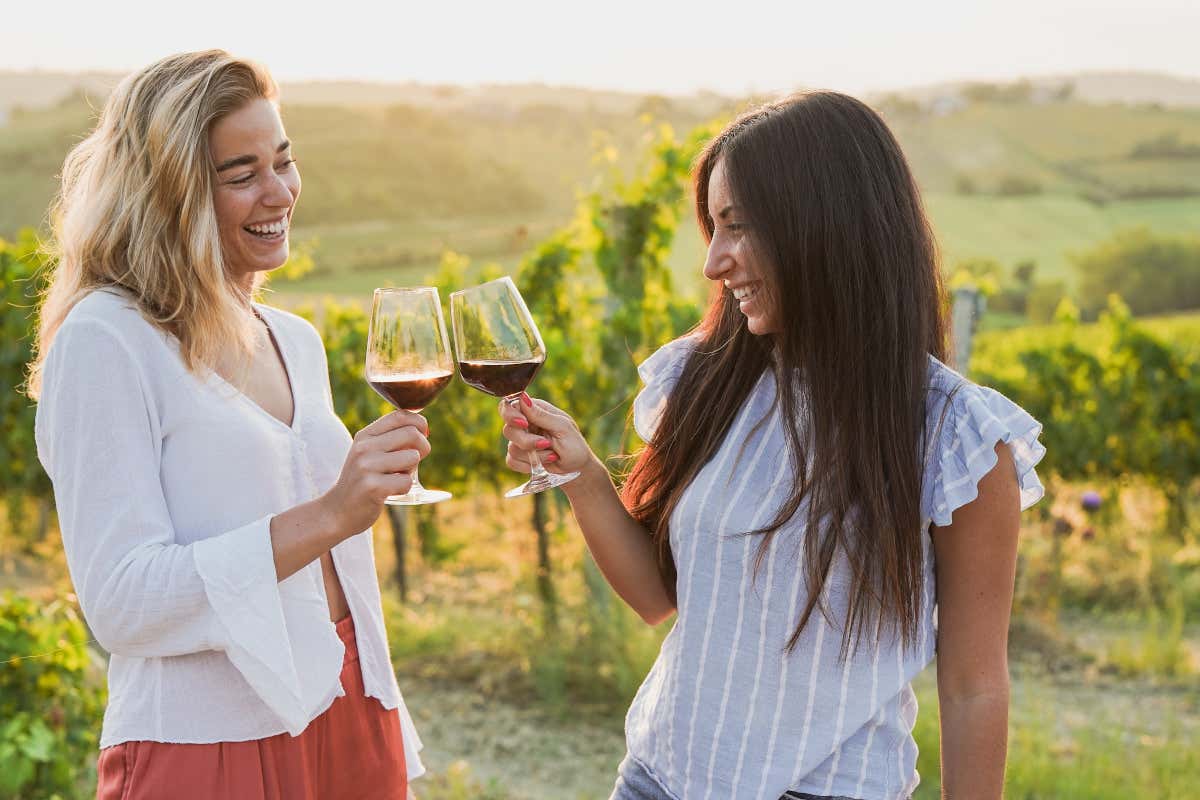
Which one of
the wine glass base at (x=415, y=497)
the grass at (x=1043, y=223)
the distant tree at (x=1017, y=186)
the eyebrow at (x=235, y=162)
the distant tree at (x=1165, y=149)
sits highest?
the eyebrow at (x=235, y=162)

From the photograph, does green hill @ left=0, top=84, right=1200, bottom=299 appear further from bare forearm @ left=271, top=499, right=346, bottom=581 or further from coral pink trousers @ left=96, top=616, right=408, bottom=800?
bare forearm @ left=271, top=499, right=346, bottom=581

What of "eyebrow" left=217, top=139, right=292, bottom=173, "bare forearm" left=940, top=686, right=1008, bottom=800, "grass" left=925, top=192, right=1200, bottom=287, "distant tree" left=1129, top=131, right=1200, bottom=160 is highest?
"eyebrow" left=217, top=139, right=292, bottom=173

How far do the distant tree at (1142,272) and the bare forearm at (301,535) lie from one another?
23.7 metres

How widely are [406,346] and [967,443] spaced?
89 cm

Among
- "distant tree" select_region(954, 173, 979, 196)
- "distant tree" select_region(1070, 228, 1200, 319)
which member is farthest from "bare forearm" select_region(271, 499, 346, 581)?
"distant tree" select_region(954, 173, 979, 196)

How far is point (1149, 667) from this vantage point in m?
6.14

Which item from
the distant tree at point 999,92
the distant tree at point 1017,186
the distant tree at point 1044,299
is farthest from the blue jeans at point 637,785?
the distant tree at point 999,92

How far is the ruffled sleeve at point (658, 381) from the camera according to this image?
2.21 meters

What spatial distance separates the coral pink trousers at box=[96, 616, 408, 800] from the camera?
1850mm

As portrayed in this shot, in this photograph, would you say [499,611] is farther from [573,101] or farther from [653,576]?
[573,101]

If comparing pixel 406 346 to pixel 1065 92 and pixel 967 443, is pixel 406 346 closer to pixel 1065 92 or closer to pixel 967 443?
pixel 967 443

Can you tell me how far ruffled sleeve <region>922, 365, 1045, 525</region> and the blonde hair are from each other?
3.95ft

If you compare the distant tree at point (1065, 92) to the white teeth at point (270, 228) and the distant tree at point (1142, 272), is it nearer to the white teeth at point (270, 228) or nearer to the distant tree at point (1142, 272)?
the distant tree at point (1142, 272)

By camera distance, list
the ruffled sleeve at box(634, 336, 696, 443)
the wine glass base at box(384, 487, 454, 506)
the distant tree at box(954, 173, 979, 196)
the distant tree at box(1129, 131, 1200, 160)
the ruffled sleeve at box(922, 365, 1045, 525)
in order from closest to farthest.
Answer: the ruffled sleeve at box(922, 365, 1045, 525), the wine glass base at box(384, 487, 454, 506), the ruffled sleeve at box(634, 336, 696, 443), the distant tree at box(954, 173, 979, 196), the distant tree at box(1129, 131, 1200, 160)
